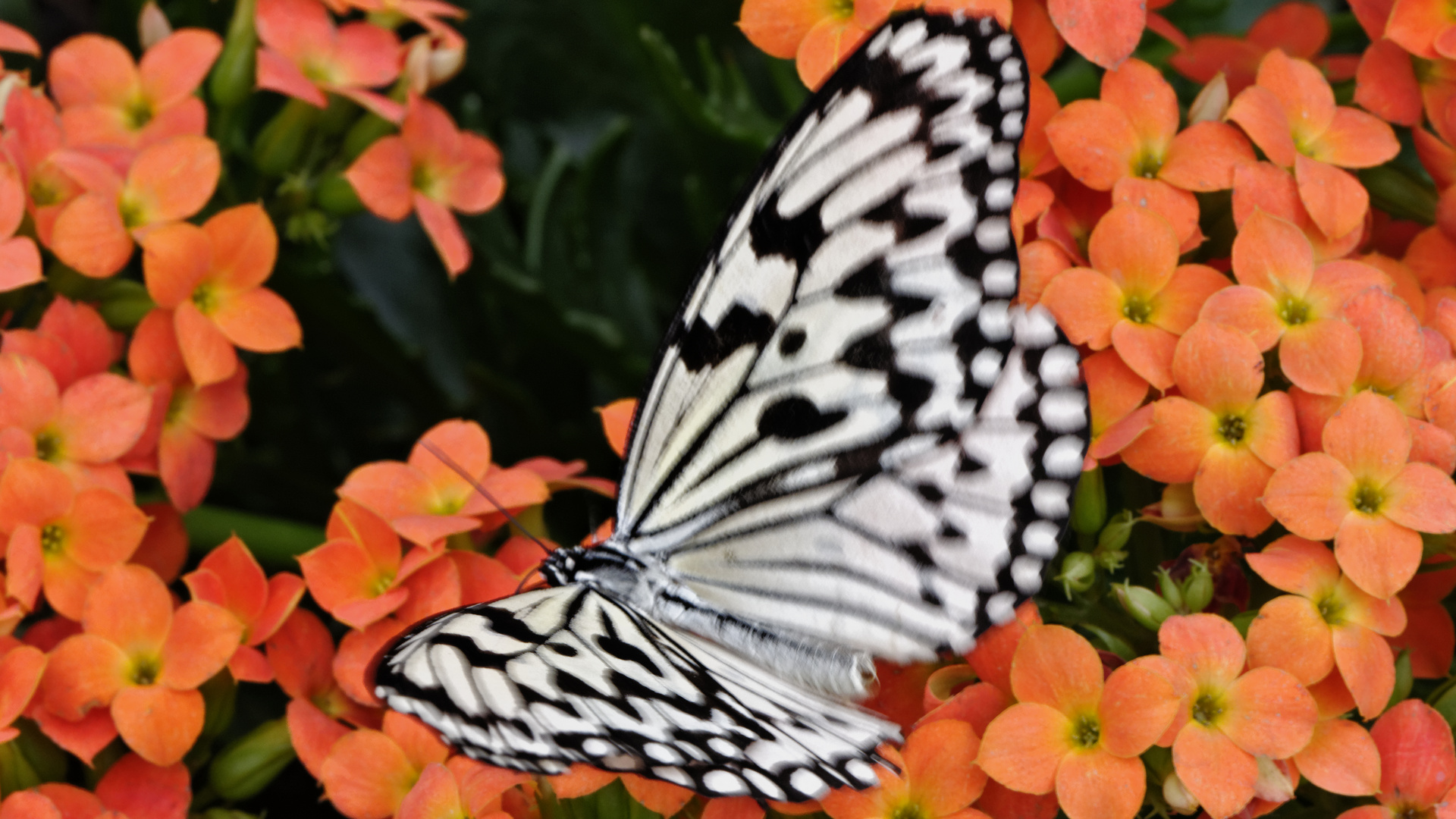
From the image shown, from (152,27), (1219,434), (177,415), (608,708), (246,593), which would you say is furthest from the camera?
(152,27)

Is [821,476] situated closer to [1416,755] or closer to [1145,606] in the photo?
[1145,606]

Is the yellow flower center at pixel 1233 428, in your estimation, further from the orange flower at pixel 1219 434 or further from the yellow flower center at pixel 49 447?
the yellow flower center at pixel 49 447

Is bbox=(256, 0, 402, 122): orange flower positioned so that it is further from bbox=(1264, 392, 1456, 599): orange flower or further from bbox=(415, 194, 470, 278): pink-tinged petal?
bbox=(1264, 392, 1456, 599): orange flower

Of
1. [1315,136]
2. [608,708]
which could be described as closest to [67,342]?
[608,708]

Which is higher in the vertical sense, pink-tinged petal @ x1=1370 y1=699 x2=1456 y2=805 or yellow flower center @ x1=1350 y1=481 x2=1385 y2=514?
yellow flower center @ x1=1350 y1=481 x2=1385 y2=514

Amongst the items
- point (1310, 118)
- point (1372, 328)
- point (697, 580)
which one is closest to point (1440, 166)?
point (1310, 118)

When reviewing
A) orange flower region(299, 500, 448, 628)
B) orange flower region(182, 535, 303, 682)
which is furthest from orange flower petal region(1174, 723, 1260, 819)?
orange flower region(182, 535, 303, 682)
